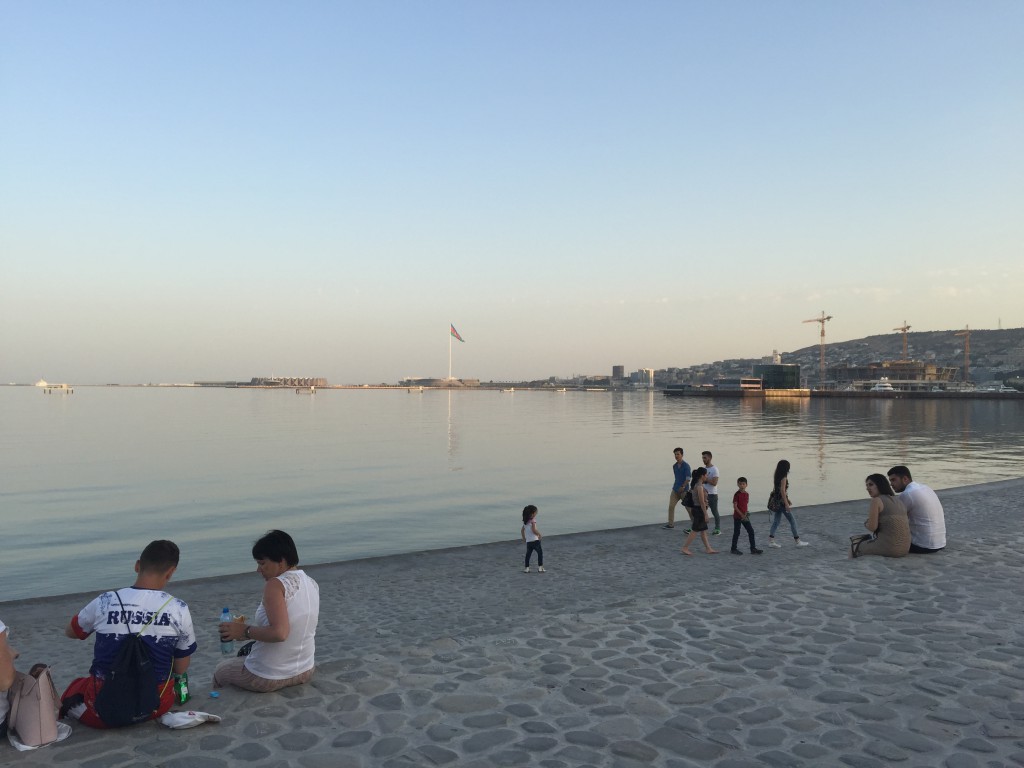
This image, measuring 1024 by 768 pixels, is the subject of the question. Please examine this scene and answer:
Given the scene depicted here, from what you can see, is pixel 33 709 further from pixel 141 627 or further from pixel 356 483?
pixel 356 483

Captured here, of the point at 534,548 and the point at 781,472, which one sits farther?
the point at 781,472

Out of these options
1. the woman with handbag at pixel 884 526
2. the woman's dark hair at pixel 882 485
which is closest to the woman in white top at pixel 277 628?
the woman with handbag at pixel 884 526

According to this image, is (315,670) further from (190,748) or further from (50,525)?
(50,525)

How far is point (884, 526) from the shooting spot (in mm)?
11062

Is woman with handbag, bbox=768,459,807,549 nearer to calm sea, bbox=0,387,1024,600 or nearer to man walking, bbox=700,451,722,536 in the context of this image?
man walking, bbox=700,451,722,536

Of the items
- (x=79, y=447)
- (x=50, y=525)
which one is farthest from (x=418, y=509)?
(x=79, y=447)

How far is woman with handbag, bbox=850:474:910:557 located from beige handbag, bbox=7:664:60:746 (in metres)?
11.0

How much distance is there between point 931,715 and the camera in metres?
5.29

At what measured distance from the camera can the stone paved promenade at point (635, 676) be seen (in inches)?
188

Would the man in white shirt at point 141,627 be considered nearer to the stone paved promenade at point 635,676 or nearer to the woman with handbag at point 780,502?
the stone paved promenade at point 635,676

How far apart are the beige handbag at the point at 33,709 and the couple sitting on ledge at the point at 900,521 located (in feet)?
36.3

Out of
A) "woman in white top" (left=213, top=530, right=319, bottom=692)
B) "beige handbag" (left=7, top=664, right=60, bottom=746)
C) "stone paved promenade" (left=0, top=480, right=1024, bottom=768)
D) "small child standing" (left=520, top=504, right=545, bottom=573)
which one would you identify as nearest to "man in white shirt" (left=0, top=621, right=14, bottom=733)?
"beige handbag" (left=7, top=664, right=60, bottom=746)

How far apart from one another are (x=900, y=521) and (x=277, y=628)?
32.5 ft

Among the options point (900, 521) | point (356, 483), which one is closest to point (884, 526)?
point (900, 521)
